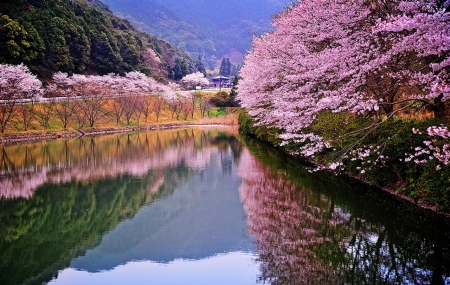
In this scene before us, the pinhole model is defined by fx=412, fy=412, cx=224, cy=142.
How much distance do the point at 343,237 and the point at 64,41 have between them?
4317 cm

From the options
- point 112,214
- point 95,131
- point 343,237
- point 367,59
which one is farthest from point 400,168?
point 95,131

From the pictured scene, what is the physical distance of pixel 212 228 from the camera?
982 cm

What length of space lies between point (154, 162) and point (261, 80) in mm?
6772

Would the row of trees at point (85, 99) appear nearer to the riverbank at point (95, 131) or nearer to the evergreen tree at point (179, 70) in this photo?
the riverbank at point (95, 131)

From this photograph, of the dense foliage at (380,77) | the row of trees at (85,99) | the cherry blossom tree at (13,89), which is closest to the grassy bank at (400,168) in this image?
the dense foliage at (380,77)

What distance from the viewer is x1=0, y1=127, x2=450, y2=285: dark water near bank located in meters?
7.11

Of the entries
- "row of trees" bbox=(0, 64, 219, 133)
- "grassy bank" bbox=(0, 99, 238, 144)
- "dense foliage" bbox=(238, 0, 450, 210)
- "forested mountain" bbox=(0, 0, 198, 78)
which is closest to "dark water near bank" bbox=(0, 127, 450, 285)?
"dense foliage" bbox=(238, 0, 450, 210)

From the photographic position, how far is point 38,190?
14398 millimetres

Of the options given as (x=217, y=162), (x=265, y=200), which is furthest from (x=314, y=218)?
(x=217, y=162)

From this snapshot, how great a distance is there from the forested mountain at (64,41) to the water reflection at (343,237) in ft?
110

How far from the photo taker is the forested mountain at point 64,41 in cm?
3800

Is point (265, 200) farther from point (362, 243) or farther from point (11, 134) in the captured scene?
point (11, 134)

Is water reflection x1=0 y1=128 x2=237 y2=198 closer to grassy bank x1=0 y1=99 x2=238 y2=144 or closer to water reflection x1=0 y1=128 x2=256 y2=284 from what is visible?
water reflection x1=0 y1=128 x2=256 y2=284

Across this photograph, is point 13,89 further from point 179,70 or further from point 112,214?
point 179,70
